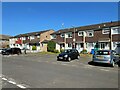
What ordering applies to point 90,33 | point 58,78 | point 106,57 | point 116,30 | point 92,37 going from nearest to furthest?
point 58,78, point 106,57, point 116,30, point 92,37, point 90,33

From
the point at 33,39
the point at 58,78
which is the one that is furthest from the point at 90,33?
the point at 58,78

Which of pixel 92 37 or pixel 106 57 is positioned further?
pixel 92 37

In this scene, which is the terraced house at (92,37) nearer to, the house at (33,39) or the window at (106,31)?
A: the window at (106,31)

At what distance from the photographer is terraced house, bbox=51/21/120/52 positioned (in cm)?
3759

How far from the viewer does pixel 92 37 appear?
139ft

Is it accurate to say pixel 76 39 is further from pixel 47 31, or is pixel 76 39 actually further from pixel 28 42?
pixel 28 42

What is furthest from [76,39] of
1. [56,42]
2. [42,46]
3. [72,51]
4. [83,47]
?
[72,51]

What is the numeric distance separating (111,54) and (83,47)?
2616 centimetres

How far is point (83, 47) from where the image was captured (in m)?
44.5

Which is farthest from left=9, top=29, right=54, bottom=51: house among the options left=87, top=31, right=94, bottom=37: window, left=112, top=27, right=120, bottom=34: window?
left=112, top=27, right=120, bottom=34: window

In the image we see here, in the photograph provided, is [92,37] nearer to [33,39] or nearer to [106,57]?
[106,57]

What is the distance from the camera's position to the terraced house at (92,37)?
37.6m

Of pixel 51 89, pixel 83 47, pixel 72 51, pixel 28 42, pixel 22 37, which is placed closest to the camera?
pixel 51 89

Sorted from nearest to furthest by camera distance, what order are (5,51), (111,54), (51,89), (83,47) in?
1. (51,89)
2. (111,54)
3. (5,51)
4. (83,47)
